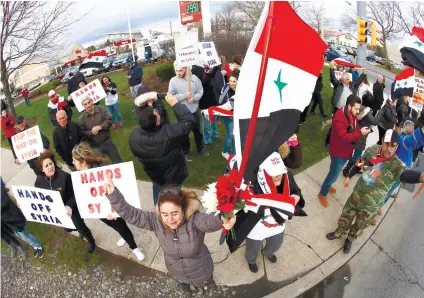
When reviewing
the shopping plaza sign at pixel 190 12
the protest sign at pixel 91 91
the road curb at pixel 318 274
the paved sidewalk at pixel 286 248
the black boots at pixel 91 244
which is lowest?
the road curb at pixel 318 274

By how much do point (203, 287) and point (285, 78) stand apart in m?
2.93

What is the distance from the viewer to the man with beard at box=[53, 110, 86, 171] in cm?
468

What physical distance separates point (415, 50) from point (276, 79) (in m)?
2.77

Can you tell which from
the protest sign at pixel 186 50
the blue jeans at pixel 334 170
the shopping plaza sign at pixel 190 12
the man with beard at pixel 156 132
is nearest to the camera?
the man with beard at pixel 156 132

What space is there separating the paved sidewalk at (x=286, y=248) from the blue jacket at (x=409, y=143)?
3.82ft

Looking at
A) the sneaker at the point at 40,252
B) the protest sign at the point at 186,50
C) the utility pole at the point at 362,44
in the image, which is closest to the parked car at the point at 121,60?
the utility pole at the point at 362,44

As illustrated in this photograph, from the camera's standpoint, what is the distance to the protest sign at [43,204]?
3.31 meters

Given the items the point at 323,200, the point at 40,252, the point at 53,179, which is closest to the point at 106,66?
the point at 40,252

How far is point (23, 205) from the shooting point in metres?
3.53

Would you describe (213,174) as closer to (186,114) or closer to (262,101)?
(186,114)

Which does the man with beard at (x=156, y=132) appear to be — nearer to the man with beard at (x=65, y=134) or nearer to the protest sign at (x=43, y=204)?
the protest sign at (x=43, y=204)

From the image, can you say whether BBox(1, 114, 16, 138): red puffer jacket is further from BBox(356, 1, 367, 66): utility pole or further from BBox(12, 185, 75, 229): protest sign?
BBox(356, 1, 367, 66): utility pole

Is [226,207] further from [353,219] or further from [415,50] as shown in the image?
[415,50]

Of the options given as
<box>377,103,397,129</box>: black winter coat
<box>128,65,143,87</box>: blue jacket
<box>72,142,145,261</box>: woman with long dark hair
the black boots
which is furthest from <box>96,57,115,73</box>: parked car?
<box>377,103,397,129</box>: black winter coat
